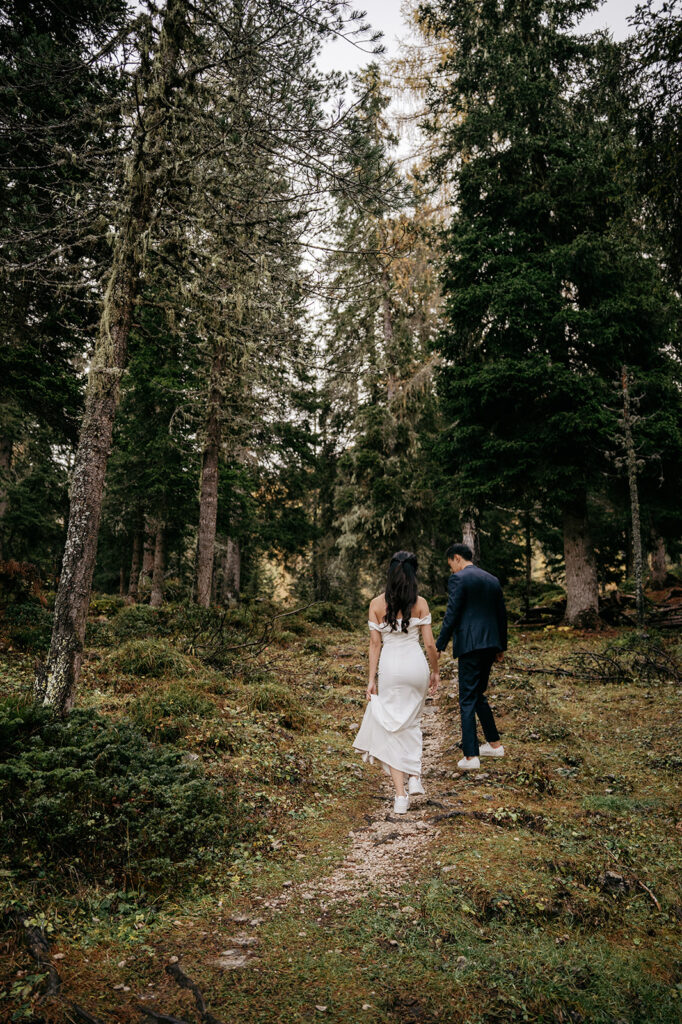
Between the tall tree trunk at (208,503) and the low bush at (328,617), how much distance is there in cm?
618

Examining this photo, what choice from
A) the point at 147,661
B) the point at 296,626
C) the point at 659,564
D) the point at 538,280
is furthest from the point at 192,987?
the point at 659,564

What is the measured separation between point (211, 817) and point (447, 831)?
2020mm

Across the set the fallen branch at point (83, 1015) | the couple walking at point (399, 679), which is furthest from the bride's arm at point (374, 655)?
the fallen branch at point (83, 1015)

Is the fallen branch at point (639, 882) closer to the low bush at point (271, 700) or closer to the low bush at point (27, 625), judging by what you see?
the low bush at point (271, 700)

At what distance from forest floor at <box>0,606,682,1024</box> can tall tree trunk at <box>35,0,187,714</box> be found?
1382mm

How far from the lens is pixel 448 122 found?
1845cm

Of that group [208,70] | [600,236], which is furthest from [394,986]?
[600,236]

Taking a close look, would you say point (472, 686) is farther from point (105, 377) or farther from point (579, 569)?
point (579, 569)

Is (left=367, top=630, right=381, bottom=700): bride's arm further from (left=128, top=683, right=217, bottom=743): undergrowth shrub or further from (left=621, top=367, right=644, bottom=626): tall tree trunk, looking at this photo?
(left=621, top=367, right=644, bottom=626): tall tree trunk

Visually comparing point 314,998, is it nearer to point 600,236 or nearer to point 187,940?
point 187,940

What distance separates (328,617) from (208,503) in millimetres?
7790

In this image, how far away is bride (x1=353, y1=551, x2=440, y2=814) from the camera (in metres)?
5.55

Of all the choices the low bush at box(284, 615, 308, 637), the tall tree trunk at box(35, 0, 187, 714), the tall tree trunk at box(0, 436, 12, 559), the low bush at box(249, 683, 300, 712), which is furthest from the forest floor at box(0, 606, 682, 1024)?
the tall tree trunk at box(0, 436, 12, 559)

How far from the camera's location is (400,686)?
220 inches
